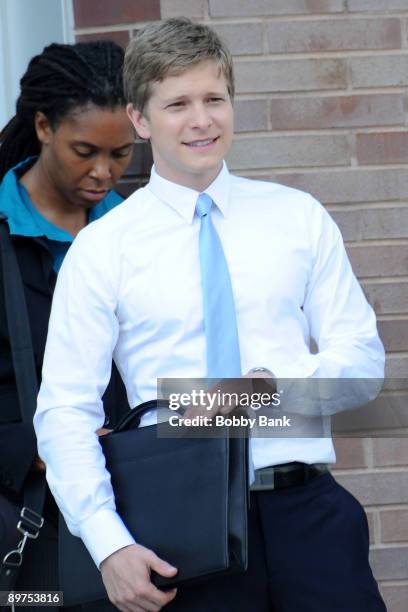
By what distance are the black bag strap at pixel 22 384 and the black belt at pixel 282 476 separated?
1.92 feet

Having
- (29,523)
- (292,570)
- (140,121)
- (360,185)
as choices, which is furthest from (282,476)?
(360,185)

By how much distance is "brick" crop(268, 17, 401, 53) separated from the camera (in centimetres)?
366

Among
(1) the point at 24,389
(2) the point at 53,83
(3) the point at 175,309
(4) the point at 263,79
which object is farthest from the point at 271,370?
(4) the point at 263,79

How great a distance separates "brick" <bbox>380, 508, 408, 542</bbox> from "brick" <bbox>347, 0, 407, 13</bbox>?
1.50 m

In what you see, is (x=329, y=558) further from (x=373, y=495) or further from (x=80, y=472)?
(x=373, y=495)

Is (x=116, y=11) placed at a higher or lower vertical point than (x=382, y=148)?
higher

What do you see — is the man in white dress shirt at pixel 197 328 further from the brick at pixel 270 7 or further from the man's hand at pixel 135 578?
the brick at pixel 270 7

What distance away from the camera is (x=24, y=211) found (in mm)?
3105

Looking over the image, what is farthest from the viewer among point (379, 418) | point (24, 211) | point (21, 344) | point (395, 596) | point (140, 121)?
point (395, 596)

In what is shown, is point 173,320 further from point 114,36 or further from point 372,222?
point 114,36

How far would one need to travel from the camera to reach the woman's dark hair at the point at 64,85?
10.4 feet

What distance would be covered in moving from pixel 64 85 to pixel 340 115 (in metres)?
0.90

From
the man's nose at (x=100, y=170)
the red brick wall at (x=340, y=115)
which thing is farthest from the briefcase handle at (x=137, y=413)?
the red brick wall at (x=340, y=115)

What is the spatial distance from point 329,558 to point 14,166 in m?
1.46
